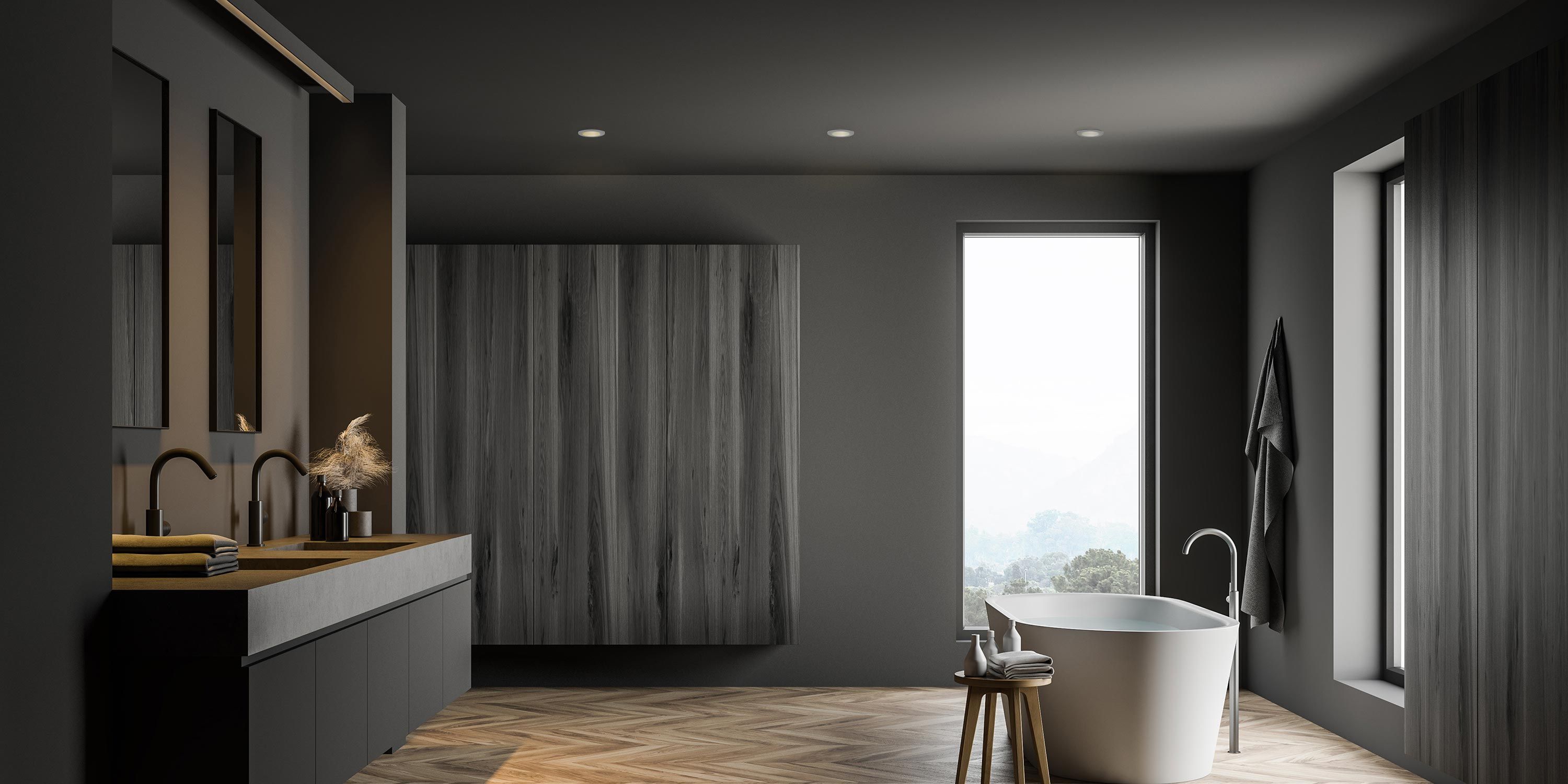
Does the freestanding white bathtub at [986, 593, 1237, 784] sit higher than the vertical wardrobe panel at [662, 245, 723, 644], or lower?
lower

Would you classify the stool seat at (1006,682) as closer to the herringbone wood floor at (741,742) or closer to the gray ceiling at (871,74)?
the herringbone wood floor at (741,742)

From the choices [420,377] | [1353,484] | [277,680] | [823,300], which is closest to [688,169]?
[823,300]

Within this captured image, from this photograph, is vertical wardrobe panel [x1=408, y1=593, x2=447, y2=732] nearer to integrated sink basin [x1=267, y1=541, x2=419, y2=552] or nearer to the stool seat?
integrated sink basin [x1=267, y1=541, x2=419, y2=552]

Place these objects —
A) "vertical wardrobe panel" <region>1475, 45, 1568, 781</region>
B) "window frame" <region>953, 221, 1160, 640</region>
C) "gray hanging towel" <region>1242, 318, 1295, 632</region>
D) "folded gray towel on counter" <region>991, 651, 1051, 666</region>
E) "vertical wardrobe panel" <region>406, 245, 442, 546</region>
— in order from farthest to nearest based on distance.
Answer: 1. "window frame" <region>953, 221, 1160, 640</region>
2. "vertical wardrobe panel" <region>406, 245, 442, 546</region>
3. "gray hanging towel" <region>1242, 318, 1295, 632</region>
4. "folded gray towel on counter" <region>991, 651, 1051, 666</region>
5. "vertical wardrobe panel" <region>1475, 45, 1568, 781</region>

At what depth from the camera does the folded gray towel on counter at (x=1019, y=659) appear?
12.0 feet

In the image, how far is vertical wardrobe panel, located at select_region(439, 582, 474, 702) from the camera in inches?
145

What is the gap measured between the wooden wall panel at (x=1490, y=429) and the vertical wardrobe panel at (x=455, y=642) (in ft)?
10.5

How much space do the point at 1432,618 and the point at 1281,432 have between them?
1449 millimetres

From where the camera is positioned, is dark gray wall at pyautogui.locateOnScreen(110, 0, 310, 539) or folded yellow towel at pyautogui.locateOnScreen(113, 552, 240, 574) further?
dark gray wall at pyautogui.locateOnScreen(110, 0, 310, 539)

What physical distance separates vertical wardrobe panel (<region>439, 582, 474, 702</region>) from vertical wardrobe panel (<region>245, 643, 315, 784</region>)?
1.06m

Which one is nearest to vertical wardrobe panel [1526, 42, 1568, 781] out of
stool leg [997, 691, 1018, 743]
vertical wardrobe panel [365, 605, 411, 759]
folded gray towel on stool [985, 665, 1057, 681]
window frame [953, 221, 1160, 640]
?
folded gray towel on stool [985, 665, 1057, 681]

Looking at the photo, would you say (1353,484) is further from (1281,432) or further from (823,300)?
(823,300)

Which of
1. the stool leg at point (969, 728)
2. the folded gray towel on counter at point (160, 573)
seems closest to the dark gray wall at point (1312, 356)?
the stool leg at point (969, 728)

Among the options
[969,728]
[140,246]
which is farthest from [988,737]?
[140,246]
